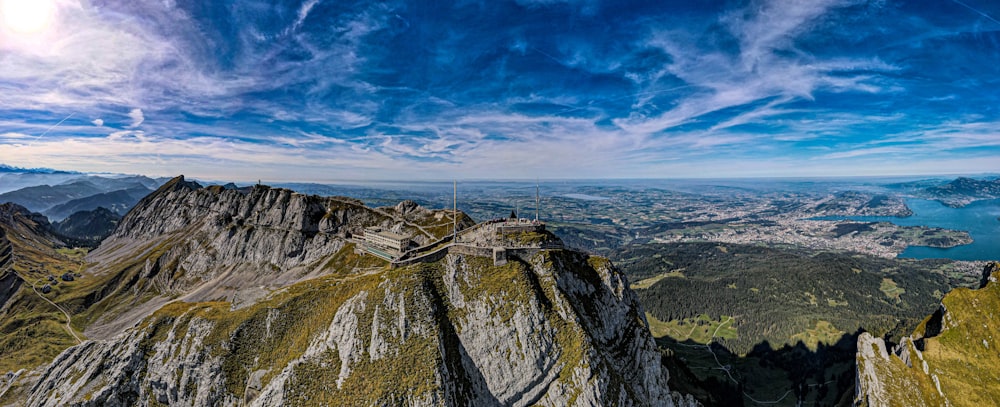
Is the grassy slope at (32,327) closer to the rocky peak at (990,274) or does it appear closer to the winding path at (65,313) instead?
the winding path at (65,313)

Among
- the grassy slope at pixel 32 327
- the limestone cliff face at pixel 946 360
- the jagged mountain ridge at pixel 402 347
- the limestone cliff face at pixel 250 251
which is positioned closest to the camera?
the jagged mountain ridge at pixel 402 347

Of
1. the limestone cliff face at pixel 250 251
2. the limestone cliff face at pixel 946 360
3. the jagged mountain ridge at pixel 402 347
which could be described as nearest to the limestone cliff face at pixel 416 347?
the jagged mountain ridge at pixel 402 347

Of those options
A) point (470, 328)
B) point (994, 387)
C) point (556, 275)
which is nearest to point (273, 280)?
point (470, 328)

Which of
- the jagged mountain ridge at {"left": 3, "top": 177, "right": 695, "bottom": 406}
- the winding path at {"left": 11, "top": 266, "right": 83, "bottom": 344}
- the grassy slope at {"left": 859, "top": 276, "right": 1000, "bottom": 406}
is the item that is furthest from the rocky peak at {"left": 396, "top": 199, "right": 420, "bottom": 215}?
the grassy slope at {"left": 859, "top": 276, "right": 1000, "bottom": 406}

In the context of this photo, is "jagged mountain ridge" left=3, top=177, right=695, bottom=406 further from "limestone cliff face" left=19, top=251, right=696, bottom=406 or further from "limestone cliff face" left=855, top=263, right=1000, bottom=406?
"limestone cliff face" left=855, top=263, right=1000, bottom=406

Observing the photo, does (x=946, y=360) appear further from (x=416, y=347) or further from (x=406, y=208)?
(x=406, y=208)

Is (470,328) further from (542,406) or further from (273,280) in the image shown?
(273,280)
